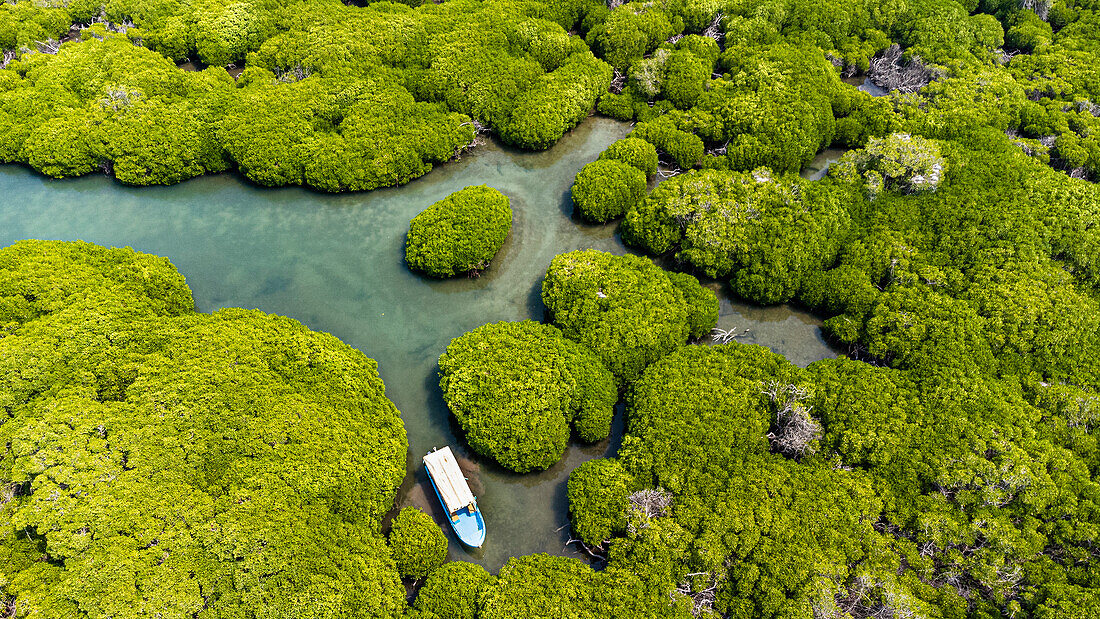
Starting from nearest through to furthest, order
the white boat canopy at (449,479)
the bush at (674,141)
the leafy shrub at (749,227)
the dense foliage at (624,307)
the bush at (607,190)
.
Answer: the white boat canopy at (449,479) → the dense foliage at (624,307) → the leafy shrub at (749,227) → the bush at (607,190) → the bush at (674,141)

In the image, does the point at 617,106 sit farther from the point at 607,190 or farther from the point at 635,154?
the point at 607,190

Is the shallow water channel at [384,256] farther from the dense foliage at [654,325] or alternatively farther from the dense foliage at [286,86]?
the dense foliage at [654,325]

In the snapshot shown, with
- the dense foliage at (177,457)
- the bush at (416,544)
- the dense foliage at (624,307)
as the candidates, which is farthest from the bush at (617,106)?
the bush at (416,544)

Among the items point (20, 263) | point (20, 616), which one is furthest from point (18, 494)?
point (20, 263)

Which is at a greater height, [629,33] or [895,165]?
[629,33]

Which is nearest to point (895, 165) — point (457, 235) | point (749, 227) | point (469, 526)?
point (749, 227)

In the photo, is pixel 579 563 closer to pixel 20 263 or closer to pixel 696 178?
pixel 696 178
